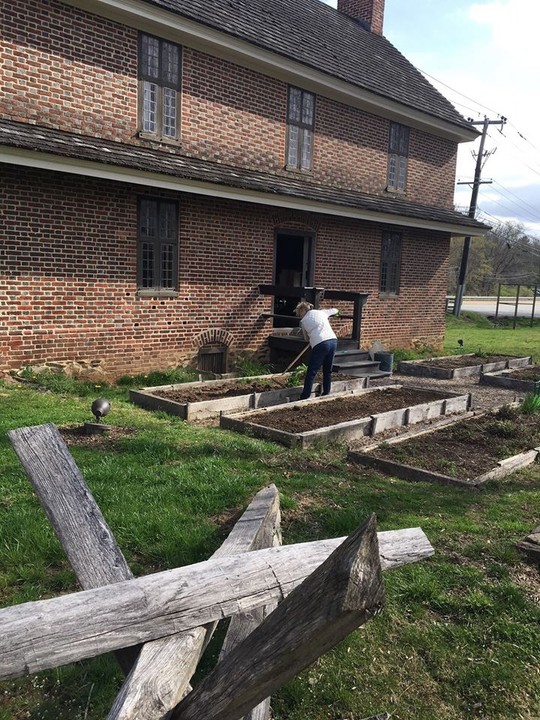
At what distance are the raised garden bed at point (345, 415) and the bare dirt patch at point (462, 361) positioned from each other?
4423 millimetres

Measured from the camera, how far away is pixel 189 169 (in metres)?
11.7

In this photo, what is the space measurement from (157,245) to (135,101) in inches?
107

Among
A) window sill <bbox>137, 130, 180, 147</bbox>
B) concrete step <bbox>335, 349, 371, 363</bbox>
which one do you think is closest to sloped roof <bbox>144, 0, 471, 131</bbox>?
window sill <bbox>137, 130, 180, 147</bbox>

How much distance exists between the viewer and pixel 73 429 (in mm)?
7672

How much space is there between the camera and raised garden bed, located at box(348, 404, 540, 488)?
6613mm

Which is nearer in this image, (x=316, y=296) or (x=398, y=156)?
(x=316, y=296)

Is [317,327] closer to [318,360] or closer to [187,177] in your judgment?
[318,360]

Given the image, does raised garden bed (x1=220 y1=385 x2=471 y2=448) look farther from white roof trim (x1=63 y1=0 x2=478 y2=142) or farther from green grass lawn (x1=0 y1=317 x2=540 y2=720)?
white roof trim (x1=63 y1=0 x2=478 y2=142)

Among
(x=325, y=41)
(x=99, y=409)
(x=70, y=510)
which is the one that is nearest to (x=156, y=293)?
(x=99, y=409)

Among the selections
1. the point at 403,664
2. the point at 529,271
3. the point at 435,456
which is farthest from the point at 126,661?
the point at 529,271

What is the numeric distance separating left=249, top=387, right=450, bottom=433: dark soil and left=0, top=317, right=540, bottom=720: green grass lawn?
3.16 feet

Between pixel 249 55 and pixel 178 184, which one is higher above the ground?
pixel 249 55

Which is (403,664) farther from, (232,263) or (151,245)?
(232,263)

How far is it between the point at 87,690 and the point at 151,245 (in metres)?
9.85
